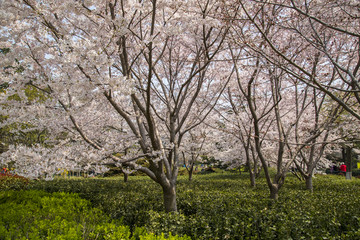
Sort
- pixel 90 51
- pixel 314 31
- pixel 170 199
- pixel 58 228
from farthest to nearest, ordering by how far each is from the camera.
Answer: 1. pixel 170 199
2. pixel 314 31
3. pixel 58 228
4. pixel 90 51

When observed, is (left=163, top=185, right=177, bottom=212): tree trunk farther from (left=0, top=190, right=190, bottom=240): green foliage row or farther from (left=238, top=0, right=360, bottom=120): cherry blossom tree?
(left=238, top=0, right=360, bottom=120): cherry blossom tree

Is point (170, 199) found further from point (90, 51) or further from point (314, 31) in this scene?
point (314, 31)

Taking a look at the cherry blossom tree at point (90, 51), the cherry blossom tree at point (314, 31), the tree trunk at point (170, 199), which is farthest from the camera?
the tree trunk at point (170, 199)

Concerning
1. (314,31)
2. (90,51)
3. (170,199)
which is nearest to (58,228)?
(170,199)

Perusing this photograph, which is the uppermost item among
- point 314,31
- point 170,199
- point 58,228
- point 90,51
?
point 314,31

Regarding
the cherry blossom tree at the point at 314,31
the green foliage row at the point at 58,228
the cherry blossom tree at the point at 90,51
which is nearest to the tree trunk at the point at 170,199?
the cherry blossom tree at the point at 90,51

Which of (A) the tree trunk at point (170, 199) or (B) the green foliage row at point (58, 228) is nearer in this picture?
(B) the green foliage row at point (58, 228)

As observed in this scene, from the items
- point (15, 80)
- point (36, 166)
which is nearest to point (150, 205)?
point (36, 166)

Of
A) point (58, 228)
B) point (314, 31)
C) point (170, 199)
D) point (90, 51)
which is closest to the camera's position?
point (90, 51)

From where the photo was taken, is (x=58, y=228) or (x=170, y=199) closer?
(x=58, y=228)

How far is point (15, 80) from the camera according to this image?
4.19m

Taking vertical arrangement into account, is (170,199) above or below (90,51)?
below

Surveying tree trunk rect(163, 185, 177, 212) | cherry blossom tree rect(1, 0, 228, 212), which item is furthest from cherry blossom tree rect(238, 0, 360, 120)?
tree trunk rect(163, 185, 177, 212)

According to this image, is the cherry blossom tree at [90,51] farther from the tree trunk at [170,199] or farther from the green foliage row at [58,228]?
the green foliage row at [58,228]
